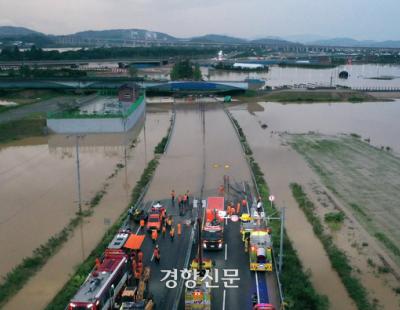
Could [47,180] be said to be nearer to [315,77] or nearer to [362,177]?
[362,177]

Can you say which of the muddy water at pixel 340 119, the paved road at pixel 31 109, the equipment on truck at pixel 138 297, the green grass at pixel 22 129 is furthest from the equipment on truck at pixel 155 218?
the paved road at pixel 31 109

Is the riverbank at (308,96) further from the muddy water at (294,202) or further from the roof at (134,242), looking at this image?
the roof at (134,242)

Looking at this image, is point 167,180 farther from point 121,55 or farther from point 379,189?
point 121,55

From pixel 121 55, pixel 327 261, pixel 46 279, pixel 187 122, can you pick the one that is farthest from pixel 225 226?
pixel 121 55

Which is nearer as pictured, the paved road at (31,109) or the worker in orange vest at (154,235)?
the worker in orange vest at (154,235)

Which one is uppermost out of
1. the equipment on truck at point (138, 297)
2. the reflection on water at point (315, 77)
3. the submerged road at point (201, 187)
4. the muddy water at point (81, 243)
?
the reflection on water at point (315, 77)

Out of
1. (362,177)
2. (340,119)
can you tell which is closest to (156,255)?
(362,177)

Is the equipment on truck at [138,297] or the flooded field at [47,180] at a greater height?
the equipment on truck at [138,297]
